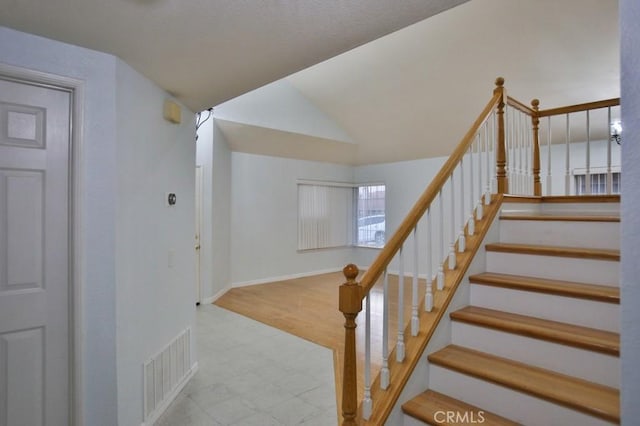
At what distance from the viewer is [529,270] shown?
2178 millimetres

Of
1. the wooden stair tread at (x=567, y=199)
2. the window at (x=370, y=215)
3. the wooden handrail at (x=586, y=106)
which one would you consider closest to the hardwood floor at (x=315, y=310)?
the wooden stair tread at (x=567, y=199)

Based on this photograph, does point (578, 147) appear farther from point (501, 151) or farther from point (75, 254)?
point (75, 254)

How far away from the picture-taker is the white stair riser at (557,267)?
6.28 ft

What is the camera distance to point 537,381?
1.61 metres

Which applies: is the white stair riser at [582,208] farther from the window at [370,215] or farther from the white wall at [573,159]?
the window at [370,215]

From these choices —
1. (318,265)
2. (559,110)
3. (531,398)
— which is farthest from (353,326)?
(318,265)

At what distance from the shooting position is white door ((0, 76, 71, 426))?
1530 mm

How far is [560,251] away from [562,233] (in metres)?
0.34

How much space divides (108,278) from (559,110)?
3.82 metres

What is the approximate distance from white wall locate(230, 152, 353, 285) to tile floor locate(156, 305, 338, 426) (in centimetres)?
212

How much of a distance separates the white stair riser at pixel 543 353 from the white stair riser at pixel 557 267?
0.54 meters

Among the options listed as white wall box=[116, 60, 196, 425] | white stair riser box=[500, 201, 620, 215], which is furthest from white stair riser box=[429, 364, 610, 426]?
white wall box=[116, 60, 196, 425]

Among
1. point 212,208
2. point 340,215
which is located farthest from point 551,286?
point 340,215
